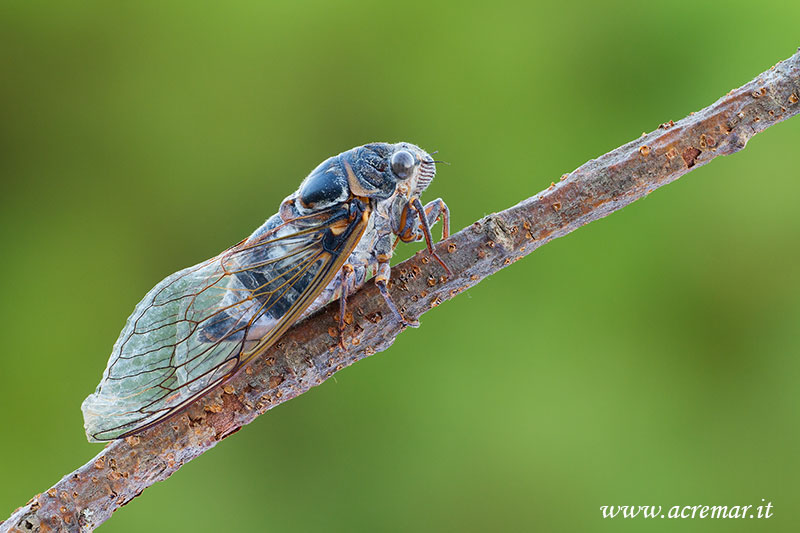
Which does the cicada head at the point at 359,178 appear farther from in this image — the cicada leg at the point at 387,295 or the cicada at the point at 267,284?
the cicada leg at the point at 387,295

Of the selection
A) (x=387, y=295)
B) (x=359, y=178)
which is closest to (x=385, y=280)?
(x=387, y=295)

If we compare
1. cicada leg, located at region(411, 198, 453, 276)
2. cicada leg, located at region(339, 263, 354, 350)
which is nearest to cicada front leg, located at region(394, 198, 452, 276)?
→ cicada leg, located at region(411, 198, 453, 276)

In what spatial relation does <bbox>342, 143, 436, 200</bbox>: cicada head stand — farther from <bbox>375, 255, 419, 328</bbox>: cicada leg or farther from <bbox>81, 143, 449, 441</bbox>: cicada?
<bbox>375, 255, 419, 328</bbox>: cicada leg

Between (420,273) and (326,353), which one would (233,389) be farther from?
(420,273)

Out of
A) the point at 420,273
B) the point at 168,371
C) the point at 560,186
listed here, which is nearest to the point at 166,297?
the point at 168,371

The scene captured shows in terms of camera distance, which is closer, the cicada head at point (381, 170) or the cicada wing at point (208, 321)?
the cicada wing at point (208, 321)

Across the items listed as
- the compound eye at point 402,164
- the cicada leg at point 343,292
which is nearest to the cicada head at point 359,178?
the compound eye at point 402,164
